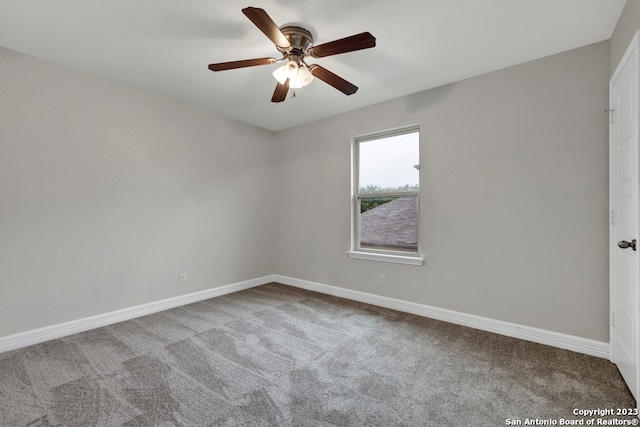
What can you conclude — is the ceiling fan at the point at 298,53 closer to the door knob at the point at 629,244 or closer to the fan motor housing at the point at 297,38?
the fan motor housing at the point at 297,38

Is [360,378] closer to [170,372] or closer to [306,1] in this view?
[170,372]

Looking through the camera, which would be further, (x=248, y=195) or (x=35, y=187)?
(x=248, y=195)

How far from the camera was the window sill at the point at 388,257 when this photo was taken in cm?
311

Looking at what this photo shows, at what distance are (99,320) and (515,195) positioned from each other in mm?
4086

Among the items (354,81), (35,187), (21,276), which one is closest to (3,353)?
(21,276)

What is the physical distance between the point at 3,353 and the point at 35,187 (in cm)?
135

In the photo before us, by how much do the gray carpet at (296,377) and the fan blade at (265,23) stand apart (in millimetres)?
2200

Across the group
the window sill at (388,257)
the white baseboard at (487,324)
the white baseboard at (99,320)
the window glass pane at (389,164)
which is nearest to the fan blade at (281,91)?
the window glass pane at (389,164)

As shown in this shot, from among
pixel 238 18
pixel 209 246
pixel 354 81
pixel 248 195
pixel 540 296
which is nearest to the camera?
pixel 238 18

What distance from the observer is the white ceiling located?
1838mm

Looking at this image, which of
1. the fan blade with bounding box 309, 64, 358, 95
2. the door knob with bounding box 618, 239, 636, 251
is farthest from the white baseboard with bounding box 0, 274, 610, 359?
the fan blade with bounding box 309, 64, 358, 95

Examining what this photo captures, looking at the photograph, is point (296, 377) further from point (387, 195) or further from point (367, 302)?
point (387, 195)

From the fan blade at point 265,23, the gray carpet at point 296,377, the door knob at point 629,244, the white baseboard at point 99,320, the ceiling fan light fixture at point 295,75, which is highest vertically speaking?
the fan blade at point 265,23

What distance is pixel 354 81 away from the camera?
286cm
